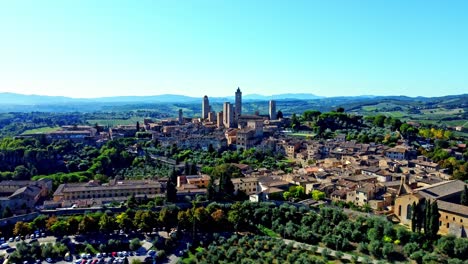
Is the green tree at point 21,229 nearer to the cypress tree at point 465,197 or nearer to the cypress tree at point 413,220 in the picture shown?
the cypress tree at point 413,220

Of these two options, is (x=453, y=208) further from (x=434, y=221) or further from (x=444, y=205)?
(x=434, y=221)

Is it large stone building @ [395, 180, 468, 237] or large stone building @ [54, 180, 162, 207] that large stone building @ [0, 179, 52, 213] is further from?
large stone building @ [395, 180, 468, 237]

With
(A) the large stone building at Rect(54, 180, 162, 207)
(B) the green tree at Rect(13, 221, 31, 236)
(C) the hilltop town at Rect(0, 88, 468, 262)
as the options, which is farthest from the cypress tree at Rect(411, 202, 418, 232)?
(B) the green tree at Rect(13, 221, 31, 236)

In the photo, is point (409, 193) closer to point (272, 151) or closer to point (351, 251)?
point (351, 251)

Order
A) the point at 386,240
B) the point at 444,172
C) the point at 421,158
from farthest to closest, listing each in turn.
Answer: the point at 421,158, the point at 444,172, the point at 386,240

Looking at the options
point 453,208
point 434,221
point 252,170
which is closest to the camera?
point 434,221

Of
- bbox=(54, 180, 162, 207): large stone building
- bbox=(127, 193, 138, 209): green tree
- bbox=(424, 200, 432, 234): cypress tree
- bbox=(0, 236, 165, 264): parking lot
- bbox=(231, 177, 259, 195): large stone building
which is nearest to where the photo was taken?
bbox=(424, 200, 432, 234): cypress tree

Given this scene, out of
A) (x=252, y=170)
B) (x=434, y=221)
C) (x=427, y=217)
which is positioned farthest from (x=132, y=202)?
(x=434, y=221)

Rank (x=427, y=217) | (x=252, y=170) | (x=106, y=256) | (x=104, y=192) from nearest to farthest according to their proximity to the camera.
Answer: (x=427, y=217) → (x=106, y=256) → (x=104, y=192) → (x=252, y=170)

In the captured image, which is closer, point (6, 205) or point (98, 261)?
point (98, 261)

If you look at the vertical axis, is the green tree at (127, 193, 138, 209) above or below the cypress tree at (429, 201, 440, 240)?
below

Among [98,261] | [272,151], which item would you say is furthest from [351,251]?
[272,151]
